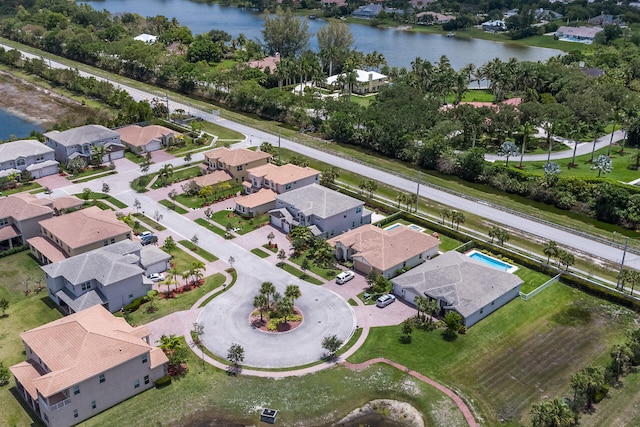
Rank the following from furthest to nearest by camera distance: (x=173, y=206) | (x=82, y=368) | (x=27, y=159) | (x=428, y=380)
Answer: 1. (x=27, y=159)
2. (x=173, y=206)
3. (x=428, y=380)
4. (x=82, y=368)

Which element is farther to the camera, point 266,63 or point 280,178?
point 266,63

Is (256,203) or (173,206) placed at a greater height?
(256,203)

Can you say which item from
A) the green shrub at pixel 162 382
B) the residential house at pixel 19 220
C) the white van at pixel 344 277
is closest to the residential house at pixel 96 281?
the green shrub at pixel 162 382

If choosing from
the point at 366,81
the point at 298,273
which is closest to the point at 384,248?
the point at 298,273

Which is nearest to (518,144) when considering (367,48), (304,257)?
(304,257)

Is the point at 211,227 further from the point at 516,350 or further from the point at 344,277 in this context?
the point at 516,350

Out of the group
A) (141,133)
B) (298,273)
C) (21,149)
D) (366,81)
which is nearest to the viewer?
(298,273)

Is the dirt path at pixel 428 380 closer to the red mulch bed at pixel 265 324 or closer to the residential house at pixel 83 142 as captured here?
the red mulch bed at pixel 265 324
